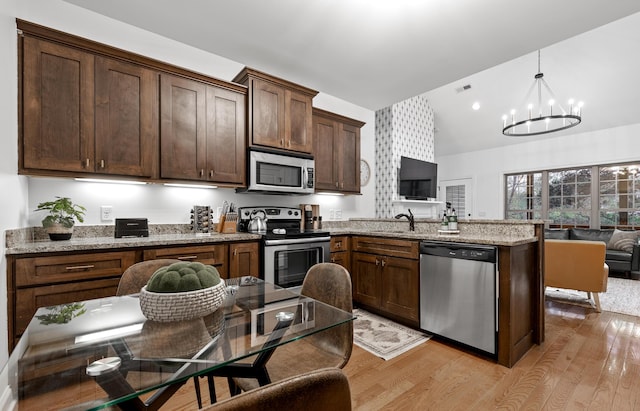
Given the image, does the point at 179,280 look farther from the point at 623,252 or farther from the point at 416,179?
the point at 623,252

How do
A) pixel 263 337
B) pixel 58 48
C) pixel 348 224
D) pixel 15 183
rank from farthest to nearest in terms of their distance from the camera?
pixel 348 224 < pixel 58 48 < pixel 15 183 < pixel 263 337

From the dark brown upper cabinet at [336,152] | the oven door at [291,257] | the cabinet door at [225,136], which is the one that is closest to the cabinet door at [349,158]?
the dark brown upper cabinet at [336,152]

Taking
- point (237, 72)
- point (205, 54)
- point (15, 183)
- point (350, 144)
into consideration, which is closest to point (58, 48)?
point (15, 183)

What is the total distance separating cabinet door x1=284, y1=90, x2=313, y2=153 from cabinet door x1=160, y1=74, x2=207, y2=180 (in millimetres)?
880

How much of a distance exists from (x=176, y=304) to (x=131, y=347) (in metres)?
0.17

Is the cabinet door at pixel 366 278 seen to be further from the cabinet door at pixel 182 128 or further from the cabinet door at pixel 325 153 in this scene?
the cabinet door at pixel 182 128

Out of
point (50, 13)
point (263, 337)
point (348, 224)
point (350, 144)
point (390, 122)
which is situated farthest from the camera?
point (390, 122)

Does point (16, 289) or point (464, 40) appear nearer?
point (16, 289)

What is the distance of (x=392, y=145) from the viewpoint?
5254 millimetres

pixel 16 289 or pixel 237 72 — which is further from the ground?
pixel 237 72

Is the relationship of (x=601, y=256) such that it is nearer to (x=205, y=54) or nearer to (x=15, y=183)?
(x=205, y=54)

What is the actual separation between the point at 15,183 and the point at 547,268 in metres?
5.31

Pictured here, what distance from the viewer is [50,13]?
7.43 feet

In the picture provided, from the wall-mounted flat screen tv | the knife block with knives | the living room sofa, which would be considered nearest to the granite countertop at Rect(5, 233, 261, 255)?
the knife block with knives
